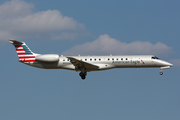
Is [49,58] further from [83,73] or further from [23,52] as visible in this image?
[83,73]

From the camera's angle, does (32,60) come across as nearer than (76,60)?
No

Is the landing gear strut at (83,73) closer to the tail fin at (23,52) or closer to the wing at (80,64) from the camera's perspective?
the wing at (80,64)

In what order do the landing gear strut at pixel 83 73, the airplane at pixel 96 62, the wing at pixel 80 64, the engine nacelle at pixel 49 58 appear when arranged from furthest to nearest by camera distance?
the engine nacelle at pixel 49 58
the landing gear strut at pixel 83 73
the airplane at pixel 96 62
the wing at pixel 80 64

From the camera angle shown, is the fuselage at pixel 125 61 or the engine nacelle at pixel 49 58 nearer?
the fuselage at pixel 125 61

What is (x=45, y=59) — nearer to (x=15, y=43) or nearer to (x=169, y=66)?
(x=15, y=43)

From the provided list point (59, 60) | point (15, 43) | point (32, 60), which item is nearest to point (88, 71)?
point (59, 60)

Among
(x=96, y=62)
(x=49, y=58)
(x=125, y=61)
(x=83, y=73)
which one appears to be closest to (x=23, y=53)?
(x=49, y=58)

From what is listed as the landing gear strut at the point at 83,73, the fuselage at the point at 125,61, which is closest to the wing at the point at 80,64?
the landing gear strut at the point at 83,73

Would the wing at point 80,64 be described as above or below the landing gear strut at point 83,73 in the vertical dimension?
above

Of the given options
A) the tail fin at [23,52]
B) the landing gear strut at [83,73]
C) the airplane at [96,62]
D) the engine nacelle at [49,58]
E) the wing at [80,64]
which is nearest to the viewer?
the wing at [80,64]

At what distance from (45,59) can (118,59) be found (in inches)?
400

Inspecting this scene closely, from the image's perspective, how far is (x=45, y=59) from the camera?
Answer: 1544 inches

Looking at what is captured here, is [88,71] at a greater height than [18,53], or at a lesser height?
lesser

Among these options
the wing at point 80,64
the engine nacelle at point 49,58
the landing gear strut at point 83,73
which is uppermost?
the engine nacelle at point 49,58
